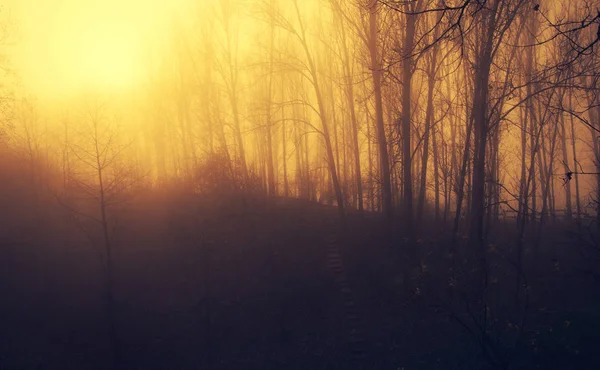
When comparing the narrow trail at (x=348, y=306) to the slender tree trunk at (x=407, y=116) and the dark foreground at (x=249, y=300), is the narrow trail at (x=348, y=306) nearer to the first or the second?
the dark foreground at (x=249, y=300)

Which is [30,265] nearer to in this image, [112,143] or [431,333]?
[112,143]

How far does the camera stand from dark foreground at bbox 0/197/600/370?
15.7 m

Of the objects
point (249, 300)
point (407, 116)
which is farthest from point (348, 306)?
point (407, 116)

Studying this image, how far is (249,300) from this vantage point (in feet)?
68.4

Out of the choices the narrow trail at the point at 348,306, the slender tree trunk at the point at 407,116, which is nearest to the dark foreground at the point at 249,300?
the narrow trail at the point at 348,306

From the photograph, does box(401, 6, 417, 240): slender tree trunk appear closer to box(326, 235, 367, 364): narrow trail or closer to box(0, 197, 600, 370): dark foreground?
box(0, 197, 600, 370): dark foreground

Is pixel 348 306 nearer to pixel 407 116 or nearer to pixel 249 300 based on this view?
pixel 249 300

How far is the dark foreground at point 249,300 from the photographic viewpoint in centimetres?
1566

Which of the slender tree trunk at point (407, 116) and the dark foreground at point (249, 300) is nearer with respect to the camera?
the dark foreground at point (249, 300)

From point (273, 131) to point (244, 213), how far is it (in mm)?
10748

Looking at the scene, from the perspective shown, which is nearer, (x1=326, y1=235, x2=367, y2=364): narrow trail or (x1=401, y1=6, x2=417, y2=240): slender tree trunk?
(x1=326, y1=235, x2=367, y2=364): narrow trail

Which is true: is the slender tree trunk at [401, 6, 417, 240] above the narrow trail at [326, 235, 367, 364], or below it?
above

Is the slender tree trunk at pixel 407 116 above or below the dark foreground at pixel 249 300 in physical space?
above

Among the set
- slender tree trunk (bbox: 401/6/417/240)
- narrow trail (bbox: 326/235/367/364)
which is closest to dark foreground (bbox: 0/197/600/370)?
narrow trail (bbox: 326/235/367/364)
